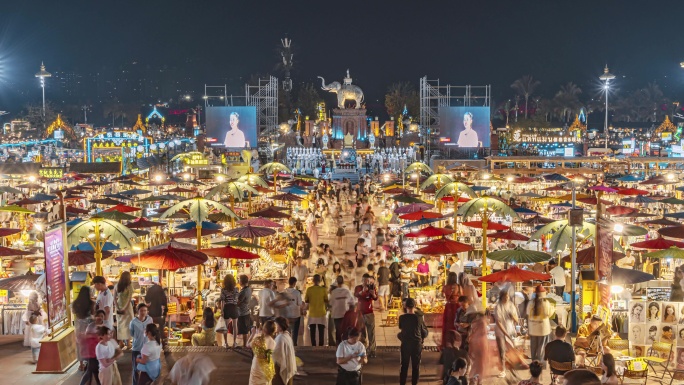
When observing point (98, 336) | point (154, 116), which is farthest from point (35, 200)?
point (154, 116)

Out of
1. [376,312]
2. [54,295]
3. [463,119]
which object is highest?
[463,119]

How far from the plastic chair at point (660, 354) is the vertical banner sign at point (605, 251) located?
1.26 m

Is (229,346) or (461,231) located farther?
(461,231)

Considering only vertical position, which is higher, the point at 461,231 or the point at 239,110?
the point at 239,110

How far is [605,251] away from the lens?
12219 mm

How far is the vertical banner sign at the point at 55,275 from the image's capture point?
405 inches

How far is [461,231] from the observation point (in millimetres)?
23344

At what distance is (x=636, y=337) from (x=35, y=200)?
68.5 feet

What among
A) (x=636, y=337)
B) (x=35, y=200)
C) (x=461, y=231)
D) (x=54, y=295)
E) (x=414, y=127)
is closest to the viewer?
(x=54, y=295)

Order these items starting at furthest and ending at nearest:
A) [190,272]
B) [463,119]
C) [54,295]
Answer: [463,119]
[190,272]
[54,295]

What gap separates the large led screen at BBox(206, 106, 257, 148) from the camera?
201 feet

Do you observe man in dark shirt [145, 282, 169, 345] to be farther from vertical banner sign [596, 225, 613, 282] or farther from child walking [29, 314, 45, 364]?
vertical banner sign [596, 225, 613, 282]

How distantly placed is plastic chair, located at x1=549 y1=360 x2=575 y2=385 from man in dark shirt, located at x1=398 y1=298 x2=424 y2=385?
4.99 ft

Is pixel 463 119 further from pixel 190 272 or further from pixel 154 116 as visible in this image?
pixel 154 116
